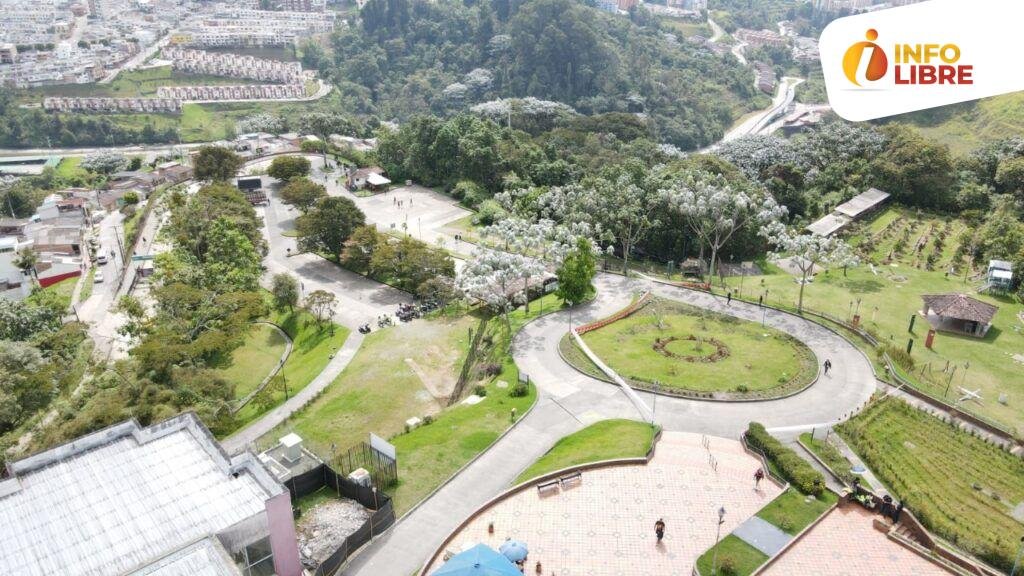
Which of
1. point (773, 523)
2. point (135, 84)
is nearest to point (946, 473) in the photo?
point (773, 523)

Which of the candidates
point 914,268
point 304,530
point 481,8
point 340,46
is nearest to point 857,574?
point 304,530

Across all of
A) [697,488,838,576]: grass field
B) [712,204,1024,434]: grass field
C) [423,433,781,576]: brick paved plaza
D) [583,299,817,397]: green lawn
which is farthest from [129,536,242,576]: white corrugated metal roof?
[712,204,1024,434]: grass field

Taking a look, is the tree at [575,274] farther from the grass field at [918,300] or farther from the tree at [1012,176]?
the tree at [1012,176]

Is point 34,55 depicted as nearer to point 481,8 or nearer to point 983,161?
point 481,8

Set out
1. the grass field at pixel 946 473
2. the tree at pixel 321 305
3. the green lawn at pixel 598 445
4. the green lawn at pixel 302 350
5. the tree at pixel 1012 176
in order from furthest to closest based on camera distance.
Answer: the tree at pixel 1012 176 < the tree at pixel 321 305 < the green lawn at pixel 302 350 < the green lawn at pixel 598 445 < the grass field at pixel 946 473

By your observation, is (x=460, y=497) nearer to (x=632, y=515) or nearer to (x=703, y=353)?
(x=632, y=515)

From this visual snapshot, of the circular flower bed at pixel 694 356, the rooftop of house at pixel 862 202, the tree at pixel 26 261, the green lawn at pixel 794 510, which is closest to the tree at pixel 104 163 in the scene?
the tree at pixel 26 261
